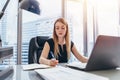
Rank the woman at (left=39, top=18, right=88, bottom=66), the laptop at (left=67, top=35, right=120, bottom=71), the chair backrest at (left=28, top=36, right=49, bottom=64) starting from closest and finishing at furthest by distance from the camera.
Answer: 1. the laptop at (left=67, top=35, right=120, bottom=71)
2. the woman at (left=39, top=18, right=88, bottom=66)
3. the chair backrest at (left=28, top=36, right=49, bottom=64)

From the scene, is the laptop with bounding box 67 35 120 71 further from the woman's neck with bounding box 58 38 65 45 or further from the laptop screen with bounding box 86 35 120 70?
the woman's neck with bounding box 58 38 65 45

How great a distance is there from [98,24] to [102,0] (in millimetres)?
537

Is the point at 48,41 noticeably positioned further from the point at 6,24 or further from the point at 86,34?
the point at 86,34

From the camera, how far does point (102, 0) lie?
4.22 m

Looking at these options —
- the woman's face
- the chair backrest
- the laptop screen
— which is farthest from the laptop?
the chair backrest

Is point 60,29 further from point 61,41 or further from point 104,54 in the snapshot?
point 104,54

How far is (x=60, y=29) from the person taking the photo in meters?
2.25

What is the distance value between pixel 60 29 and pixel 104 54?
121 cm

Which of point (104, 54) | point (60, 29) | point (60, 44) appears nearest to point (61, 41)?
point (60, 44)

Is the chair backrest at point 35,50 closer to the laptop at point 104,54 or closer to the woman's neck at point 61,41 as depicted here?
the woman's neck at point 61,41

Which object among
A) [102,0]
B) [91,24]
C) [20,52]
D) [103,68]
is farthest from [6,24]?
[103,68]

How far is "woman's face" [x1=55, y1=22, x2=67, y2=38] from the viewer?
7.39ft

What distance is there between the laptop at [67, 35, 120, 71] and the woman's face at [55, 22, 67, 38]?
1.12 meters

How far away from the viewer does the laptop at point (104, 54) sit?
3.37ft
